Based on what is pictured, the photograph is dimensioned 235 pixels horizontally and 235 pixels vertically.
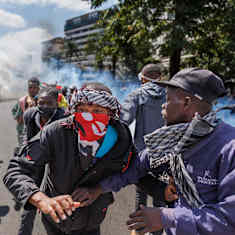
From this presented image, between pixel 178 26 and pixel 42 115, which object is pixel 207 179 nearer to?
pixel 42 115

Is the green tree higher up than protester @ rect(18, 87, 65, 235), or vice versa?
the green tree

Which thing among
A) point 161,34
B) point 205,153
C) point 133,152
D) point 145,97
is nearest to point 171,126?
point 205,153

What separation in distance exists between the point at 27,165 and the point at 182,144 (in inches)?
37.9

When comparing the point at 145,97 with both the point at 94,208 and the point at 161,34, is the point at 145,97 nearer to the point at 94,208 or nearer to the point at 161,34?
the point at 94,208

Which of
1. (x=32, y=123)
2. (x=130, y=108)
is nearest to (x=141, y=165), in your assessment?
(x=130, y=108)

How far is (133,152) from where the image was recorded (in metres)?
1.80

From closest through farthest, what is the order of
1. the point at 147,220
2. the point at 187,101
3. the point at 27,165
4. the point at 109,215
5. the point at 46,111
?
the point at 147,220 < the point at 187,101 < the point at 27,165 < the point at 46,111 < the point at 109,215

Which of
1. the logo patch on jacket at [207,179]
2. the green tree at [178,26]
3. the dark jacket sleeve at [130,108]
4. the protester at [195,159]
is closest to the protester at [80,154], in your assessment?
the protester at [195,159]

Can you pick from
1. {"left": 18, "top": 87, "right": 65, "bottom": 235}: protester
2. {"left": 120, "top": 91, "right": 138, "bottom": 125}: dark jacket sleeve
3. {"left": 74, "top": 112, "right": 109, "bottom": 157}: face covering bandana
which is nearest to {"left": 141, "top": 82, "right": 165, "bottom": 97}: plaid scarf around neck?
{"left": 120, "top": 91, "right": 138, "bottom": 125}: dark jacket sleeve

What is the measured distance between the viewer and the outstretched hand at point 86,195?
154 cm

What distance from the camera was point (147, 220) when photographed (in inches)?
49.3

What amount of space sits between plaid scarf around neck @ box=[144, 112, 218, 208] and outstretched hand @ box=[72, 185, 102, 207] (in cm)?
49

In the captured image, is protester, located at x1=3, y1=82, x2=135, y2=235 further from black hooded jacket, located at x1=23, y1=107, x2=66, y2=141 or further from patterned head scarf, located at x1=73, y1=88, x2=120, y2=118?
black hooded jacket, located at x1=23, y1=107, x2=66, y2=141

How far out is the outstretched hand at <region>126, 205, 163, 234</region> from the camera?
125 centimetres
